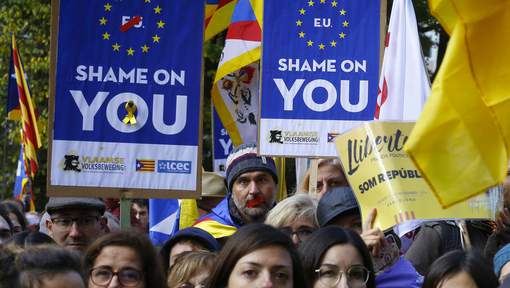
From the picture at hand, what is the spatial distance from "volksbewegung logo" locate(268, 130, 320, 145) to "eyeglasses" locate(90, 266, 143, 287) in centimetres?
279

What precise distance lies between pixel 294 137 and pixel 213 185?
46.8 inches

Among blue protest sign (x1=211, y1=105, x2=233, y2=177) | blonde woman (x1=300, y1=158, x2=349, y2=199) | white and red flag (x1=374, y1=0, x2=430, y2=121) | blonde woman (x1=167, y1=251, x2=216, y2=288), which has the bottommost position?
blonde woman (x1=167, y1=251, x2=216, y2=288)

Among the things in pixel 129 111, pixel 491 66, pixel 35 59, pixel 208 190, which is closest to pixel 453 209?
pixel 491 66

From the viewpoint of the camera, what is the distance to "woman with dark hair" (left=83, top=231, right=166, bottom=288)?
5338mm

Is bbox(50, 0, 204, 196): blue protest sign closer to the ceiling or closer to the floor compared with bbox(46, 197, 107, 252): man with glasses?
closer to the ceiling

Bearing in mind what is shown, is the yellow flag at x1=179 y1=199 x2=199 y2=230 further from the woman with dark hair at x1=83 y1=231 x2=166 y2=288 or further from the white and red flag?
the woman with dark hair at x1=83 y1=231 x2=166 y2=288

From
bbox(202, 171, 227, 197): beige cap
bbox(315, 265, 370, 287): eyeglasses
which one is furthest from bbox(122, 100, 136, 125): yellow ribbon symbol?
bbox(315, 265, 370, 287): eyeglasses

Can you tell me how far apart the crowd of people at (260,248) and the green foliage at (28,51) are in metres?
12.9

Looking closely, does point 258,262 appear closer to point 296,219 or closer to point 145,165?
point 296,219

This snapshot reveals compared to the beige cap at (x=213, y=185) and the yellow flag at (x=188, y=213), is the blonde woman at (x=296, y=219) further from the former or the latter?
the beige cap at (x=213, y=185)

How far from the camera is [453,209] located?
Result: 574 centimetres

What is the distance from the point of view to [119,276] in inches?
210

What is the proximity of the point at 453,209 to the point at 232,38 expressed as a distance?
4.67 m

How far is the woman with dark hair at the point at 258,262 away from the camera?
195 inches
